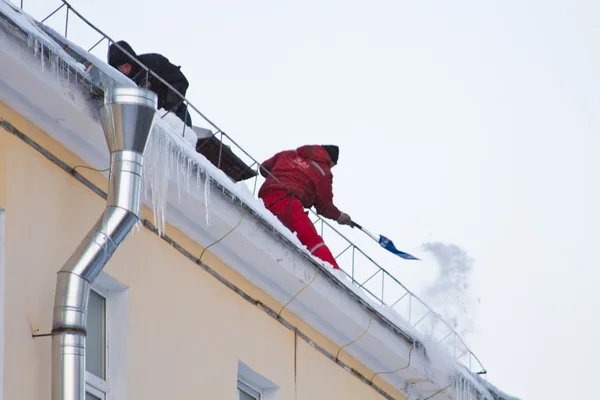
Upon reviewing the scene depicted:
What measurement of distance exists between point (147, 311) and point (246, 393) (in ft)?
4.90

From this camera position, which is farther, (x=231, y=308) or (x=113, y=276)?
(x=231, y=308)

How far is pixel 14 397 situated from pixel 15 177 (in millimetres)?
1147

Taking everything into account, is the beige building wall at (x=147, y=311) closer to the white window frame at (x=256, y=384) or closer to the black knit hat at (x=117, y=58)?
the white window frame at (x=256, y=384)

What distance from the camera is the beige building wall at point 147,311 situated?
7.95 m

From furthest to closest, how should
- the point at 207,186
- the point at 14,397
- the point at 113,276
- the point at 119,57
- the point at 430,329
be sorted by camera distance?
the point at 430,329
the point at 119,57
the point at 207,186
the point at 113,276
the point at 14,397

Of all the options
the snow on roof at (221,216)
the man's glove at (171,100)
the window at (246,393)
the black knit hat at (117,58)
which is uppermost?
the black knit hat at (117,58)

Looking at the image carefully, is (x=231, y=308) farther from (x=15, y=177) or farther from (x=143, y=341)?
(x=15, y=177)

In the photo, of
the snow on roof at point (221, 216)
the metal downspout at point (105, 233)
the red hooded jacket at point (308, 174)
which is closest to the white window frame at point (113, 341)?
the snow on roof at point (221, 216)

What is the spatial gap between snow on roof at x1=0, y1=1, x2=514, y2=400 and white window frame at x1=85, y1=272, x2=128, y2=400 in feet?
1.74

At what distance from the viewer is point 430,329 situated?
482 inches

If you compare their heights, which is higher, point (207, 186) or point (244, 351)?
point (207, 186)

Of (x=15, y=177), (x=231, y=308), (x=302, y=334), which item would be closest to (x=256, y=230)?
(x=231, y=308)

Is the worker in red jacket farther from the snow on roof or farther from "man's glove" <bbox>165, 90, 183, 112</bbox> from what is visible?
"man's glove" <bbox>165, 90, 183, 112</bbox>

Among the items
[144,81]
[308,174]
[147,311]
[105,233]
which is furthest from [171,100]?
[308,174]
